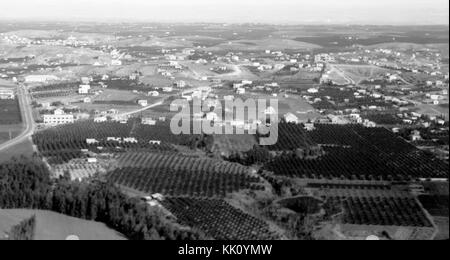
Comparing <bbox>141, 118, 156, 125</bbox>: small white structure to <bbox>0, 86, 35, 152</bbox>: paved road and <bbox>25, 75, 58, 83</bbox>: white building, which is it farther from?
<bbox>25, 75, 58, 83</bbox>: white building

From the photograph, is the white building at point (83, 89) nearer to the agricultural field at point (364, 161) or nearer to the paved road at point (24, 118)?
the paved road at point (24, 118)

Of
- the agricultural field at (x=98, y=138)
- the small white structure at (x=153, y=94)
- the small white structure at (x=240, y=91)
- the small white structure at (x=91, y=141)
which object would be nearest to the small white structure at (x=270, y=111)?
the small white structure at (x=240, y=91)

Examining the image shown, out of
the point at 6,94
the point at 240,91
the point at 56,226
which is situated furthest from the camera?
the point at 240,91

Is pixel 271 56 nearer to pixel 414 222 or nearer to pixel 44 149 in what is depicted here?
pixel 44 149

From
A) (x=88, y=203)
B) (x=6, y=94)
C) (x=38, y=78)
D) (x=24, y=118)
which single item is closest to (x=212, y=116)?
(x=24, y=118)

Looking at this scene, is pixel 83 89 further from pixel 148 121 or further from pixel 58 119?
pixel 148 121

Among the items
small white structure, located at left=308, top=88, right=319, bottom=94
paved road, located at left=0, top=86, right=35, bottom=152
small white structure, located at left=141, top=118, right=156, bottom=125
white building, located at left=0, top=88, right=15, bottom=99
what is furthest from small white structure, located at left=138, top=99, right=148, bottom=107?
small white structure, located at left=308, top=88, right=319, bottom=94

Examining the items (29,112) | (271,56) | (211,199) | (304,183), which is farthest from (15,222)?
(271,56)

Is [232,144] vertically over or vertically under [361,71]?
over
